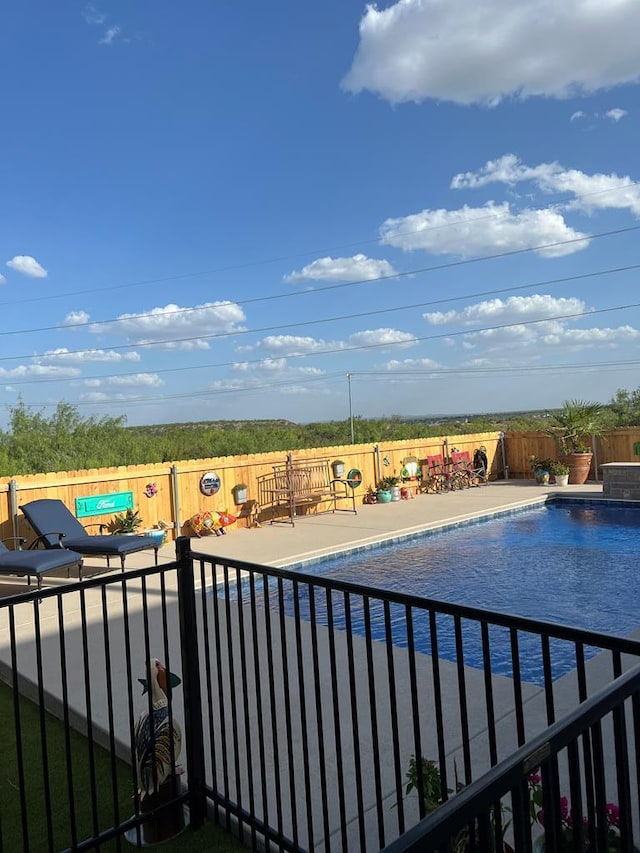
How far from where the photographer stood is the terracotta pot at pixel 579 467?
15562 millimetres

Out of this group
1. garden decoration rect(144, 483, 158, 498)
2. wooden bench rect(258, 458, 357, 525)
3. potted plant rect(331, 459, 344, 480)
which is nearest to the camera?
garden decoration rect(144, 483, 158, 498)

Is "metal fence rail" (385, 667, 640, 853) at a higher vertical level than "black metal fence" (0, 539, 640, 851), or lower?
higher

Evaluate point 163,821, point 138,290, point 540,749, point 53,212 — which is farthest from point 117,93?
point 138,290

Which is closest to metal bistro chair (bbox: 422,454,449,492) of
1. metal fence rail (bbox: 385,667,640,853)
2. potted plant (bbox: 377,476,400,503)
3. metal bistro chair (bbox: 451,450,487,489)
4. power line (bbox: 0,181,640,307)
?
metal bistro chair (bbox: 451,450,487,489)

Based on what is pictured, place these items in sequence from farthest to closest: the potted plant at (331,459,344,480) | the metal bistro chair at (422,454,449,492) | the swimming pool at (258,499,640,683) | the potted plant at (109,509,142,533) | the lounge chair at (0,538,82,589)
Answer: the metal bistro chair at (422,454,449,492), the potted plant at (331,459,344,480), the potted plant at (109,509,142,533), the lounge chair at (0,538,82,589), the swimming pool at (258,499,640,683)

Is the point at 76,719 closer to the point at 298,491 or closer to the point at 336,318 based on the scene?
the point at 298,491

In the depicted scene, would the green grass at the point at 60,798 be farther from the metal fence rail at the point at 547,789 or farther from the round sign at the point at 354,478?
the round sign at the point at 354,478

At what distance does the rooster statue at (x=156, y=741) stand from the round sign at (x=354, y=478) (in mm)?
10096

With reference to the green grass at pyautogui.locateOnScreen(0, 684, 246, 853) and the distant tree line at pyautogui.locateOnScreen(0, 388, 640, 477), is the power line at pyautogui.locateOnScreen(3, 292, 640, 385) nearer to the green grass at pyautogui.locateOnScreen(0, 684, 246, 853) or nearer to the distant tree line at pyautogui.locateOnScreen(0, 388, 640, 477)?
the distant tree line at pyautogui.locateOnScreen(0, 388, 640, 477)

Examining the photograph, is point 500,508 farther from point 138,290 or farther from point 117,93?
point 138,290

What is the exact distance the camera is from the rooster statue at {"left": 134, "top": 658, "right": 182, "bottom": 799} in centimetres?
265

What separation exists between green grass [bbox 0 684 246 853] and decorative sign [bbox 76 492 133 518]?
5780 mm

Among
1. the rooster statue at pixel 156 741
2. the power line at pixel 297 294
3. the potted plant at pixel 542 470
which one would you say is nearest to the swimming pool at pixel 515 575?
the rooster statue at pixel 156 741

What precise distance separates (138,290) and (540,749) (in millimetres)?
34794
